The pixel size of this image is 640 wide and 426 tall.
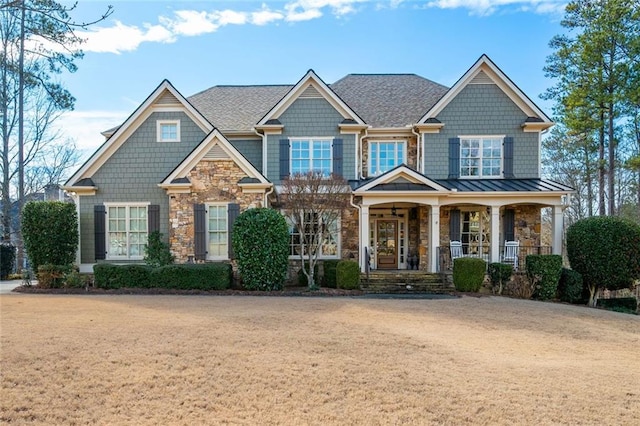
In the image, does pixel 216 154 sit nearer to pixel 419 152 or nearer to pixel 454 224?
pixel 419 152

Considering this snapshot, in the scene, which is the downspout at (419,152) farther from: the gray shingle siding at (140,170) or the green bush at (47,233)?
the green bush at (47,233)

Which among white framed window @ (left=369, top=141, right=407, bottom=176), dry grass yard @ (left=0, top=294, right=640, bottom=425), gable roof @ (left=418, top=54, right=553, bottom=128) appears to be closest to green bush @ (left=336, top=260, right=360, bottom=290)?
dry grass yard @ (left=0, top=294, right=640, bottom=425)

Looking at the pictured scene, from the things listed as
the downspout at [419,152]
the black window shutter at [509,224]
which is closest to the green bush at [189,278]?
the downspout at [419,152]

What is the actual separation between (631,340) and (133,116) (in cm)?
1647

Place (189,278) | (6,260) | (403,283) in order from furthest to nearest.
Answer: (6,260), (403,283), (189,278)

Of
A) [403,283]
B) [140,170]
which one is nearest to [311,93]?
[140,170]

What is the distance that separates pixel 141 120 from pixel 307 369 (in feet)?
43.8

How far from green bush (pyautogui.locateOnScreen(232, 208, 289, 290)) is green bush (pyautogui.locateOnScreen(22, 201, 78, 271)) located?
6520 mm

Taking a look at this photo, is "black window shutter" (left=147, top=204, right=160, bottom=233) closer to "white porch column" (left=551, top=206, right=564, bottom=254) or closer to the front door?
the front door

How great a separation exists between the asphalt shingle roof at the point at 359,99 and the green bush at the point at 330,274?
6440 millimetres

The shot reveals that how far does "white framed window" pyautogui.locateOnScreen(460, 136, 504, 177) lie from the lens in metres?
15.9

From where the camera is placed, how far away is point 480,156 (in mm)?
15945

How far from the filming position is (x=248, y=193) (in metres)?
13.8

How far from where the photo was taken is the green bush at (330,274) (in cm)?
1336
